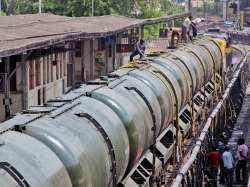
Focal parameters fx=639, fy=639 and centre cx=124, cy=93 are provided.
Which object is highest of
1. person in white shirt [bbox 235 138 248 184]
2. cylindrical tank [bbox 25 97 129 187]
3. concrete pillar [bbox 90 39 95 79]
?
cylindrical tank [bbox 25 97 129 187]

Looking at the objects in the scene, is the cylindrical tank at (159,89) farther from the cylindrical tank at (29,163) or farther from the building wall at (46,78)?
the cylindrical tank at (29,163)

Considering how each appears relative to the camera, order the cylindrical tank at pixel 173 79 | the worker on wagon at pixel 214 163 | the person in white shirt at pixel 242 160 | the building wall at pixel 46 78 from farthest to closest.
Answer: the building wall at pixel 46 78
the person in white shirt at pixel 242 160
the worker on wagon at pixel 214 163
the cylindrical tank at pixel 173 79

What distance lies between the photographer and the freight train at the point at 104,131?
6434mm

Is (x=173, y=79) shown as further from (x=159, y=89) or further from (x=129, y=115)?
(x=129, y=115)

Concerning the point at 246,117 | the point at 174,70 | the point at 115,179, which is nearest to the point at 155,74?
the point at 174,70

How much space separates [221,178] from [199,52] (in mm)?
6956

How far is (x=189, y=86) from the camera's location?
17.9 m

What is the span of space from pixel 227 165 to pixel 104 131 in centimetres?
708

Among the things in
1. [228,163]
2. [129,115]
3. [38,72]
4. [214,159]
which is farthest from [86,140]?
[38,72]

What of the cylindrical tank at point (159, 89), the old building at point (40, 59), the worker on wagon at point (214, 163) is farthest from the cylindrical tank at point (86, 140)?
the worker on wagon at point (214, 163)

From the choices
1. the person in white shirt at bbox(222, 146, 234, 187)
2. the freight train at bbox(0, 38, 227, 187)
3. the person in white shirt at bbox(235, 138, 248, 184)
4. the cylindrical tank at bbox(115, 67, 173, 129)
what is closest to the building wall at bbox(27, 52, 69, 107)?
the freight train at bbox(0, 38, 227, 187)

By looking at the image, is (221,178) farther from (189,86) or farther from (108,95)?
(108,95)

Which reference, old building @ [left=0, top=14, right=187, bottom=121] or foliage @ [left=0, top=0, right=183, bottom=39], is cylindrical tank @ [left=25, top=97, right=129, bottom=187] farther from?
foliage @ [left=0, top=0, right=183, bottom=39]

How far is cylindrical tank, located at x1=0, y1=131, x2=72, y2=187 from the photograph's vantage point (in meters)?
5.90
